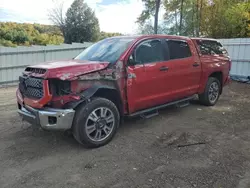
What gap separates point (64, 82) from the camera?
3.63 metres

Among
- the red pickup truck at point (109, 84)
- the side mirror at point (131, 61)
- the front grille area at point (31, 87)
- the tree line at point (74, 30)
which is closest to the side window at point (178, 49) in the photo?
the red pickup truck at point (109, 84)

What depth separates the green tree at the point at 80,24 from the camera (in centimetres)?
2561

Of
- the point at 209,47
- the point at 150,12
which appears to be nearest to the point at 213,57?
the point at 209,47

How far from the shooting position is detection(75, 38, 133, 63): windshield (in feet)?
14.2

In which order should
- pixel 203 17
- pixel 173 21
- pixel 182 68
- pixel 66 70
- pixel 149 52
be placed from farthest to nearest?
pixel 173 21, pixel 203 17, pixel 182 68, pixel 149 52, pixel 66 70

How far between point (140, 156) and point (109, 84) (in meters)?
1.26

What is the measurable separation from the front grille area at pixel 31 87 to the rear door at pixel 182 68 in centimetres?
246

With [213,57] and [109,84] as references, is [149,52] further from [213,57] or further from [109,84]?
[213,57]

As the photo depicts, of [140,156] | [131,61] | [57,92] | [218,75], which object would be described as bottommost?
[140,156]

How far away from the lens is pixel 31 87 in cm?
385

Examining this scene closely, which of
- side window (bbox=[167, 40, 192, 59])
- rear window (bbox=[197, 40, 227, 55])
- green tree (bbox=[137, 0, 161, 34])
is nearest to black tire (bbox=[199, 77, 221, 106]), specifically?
rear window (bbox=[197, 40, 227, 55])

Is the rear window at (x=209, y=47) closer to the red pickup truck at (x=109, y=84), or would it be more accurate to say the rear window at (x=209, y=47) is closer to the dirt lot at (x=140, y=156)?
the red pickup truck at (x=109, y=84)

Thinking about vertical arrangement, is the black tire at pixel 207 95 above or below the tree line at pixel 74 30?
below

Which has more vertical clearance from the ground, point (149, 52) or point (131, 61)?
point (149, 52)
